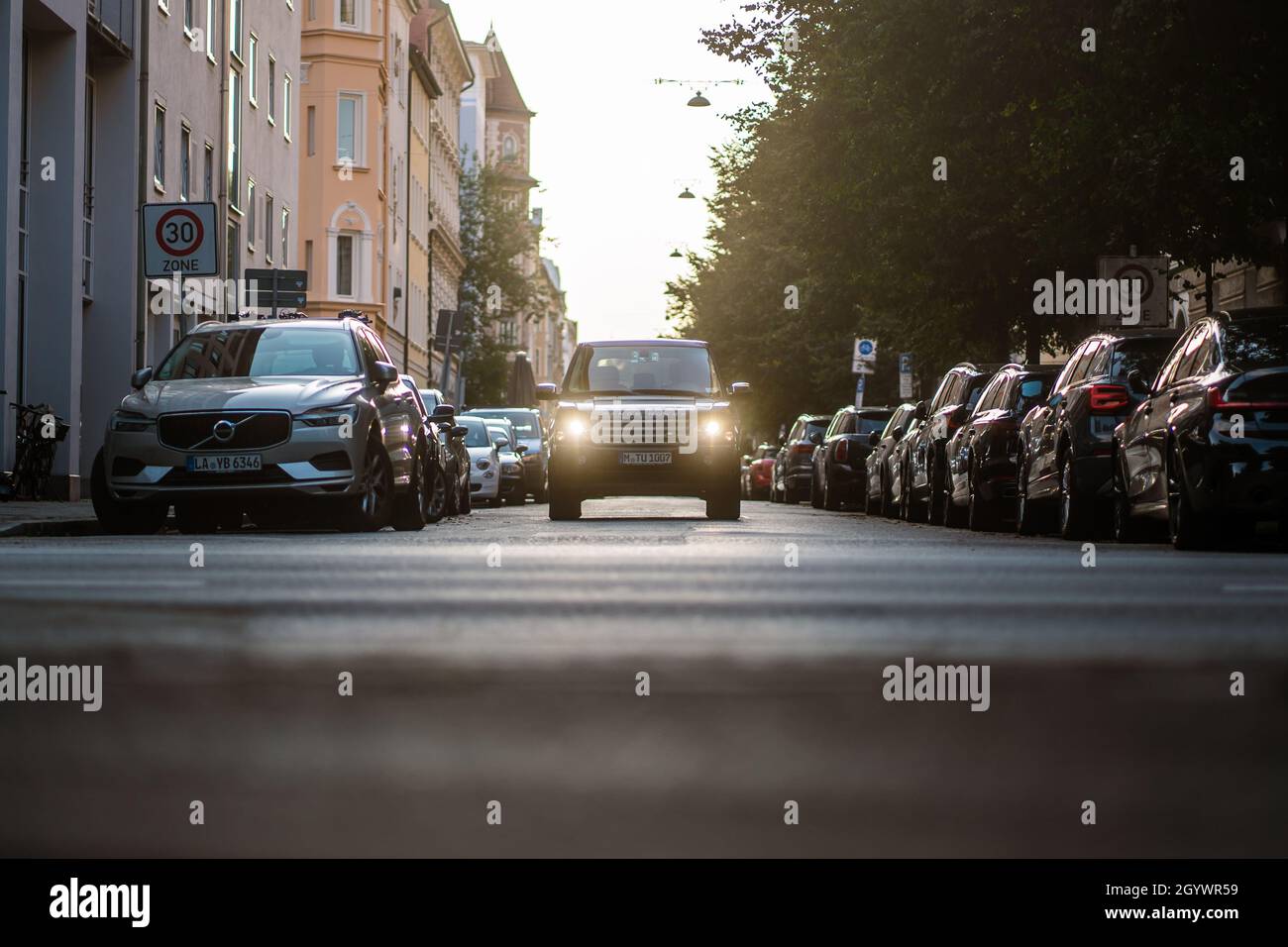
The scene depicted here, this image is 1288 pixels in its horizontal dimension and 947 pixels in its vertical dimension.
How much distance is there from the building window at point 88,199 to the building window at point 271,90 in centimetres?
1572

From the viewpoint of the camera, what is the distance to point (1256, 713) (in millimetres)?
3211

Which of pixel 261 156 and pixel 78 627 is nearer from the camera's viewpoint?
pixel 78 627

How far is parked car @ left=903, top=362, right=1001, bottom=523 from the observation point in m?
23.2

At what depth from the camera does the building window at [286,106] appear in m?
49.2

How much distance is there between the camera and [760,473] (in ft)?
176

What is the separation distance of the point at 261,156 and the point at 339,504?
1193 inches

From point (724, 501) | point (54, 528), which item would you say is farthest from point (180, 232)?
point (724, 501)

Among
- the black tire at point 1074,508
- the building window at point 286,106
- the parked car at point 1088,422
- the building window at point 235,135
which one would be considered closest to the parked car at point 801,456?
the building window at point 235,135

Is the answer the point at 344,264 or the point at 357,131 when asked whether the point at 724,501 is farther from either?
the point at 357,131

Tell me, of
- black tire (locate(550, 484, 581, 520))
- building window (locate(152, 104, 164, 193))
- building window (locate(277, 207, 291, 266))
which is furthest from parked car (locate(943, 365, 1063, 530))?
building window (locate(277, 207, 291, 266))

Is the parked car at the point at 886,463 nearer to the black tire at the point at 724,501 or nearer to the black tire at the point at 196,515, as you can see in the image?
the black tire at the point at 724,501
